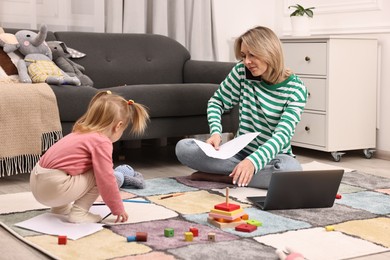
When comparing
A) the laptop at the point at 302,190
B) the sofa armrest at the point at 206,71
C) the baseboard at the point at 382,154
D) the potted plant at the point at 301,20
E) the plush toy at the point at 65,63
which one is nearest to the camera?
the laptop at the point at 302,190

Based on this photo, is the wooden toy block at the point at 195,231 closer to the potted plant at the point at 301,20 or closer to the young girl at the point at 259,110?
the young girl at the point at 259,110

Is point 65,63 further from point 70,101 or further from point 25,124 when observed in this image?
point 25,124

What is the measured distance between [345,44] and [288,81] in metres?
1.18

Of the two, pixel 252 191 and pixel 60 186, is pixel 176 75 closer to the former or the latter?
pixel 252 191

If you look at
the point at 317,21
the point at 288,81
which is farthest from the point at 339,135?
the point at 288,81

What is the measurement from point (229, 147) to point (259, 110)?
248mm

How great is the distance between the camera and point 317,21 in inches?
173

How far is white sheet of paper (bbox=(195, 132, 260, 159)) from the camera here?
8.74ft

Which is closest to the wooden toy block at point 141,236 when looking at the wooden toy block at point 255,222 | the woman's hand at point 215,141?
the wooden toy block at point 255,222

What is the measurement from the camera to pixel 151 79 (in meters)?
4.05

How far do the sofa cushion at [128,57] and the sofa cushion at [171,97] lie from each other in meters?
0.56

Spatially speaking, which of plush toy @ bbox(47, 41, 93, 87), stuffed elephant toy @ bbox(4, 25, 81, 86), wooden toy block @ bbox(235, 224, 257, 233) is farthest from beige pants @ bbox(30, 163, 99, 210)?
plush toy @ bbox(47, 41, 93, 87)

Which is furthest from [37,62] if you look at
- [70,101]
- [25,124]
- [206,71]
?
[206,71]

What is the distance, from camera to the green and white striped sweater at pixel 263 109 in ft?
8.81
